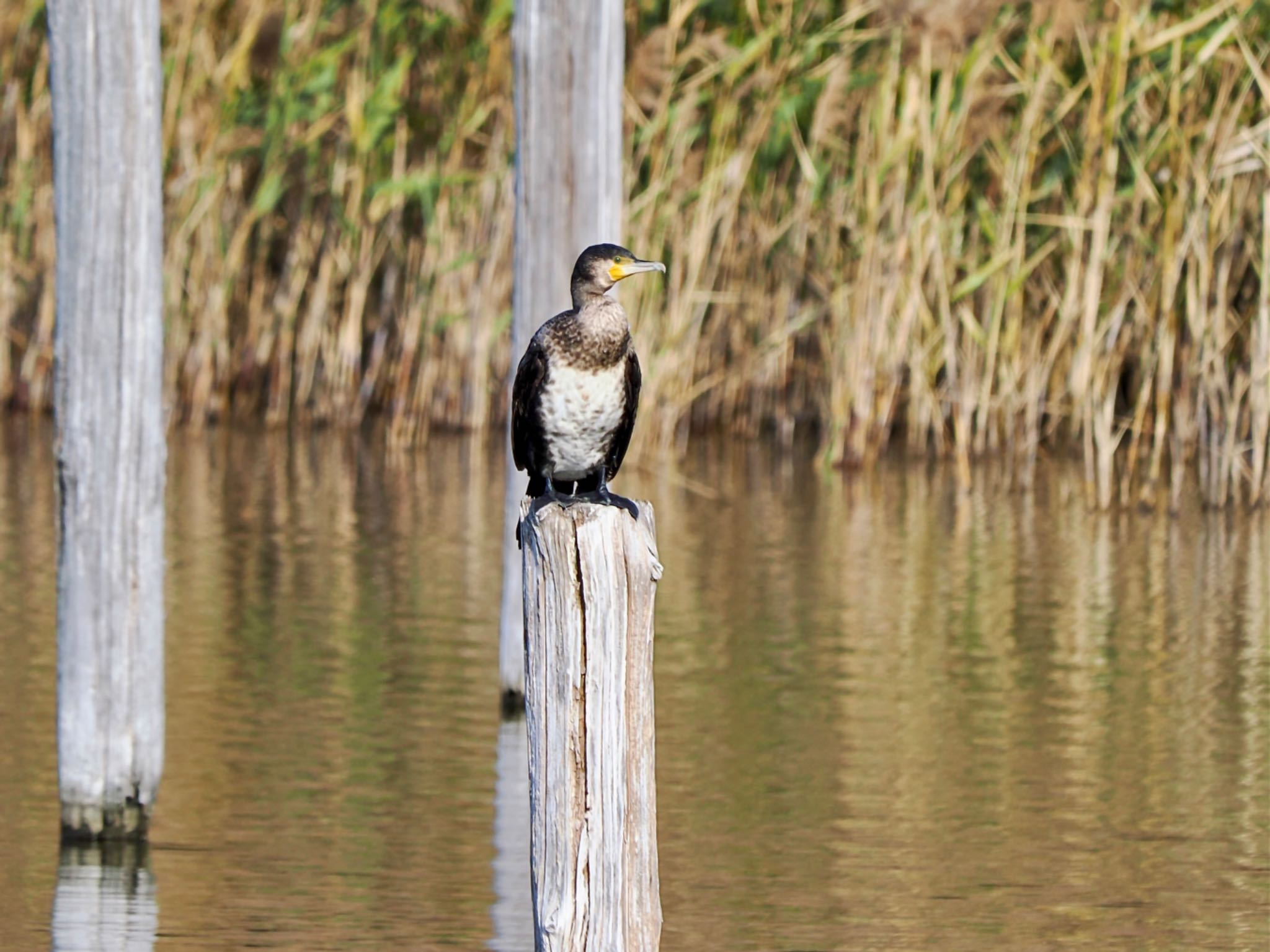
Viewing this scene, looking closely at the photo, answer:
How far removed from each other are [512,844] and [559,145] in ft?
6.94

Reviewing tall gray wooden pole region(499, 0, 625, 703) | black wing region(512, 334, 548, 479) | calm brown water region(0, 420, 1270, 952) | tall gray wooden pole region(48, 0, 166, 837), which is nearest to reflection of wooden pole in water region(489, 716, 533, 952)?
calm brown water region(0, 420, 1270, 952)

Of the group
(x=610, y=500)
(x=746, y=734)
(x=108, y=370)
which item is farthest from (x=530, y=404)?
(x=746, y=734)

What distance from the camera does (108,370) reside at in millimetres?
5082

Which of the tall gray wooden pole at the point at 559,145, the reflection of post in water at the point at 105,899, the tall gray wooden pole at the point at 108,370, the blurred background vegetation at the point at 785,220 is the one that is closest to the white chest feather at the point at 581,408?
the tall gray wooden pole at the point at 108,370

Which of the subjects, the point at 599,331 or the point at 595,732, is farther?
the point at 599,331

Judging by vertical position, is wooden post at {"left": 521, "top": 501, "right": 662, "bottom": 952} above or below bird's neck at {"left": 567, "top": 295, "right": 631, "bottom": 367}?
below

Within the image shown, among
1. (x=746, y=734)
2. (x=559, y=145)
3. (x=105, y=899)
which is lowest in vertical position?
(x=105, y=899)

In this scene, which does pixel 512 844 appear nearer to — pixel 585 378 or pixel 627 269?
pixel 585 378

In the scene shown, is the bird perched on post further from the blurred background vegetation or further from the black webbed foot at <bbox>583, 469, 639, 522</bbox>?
the blurred background vegetation

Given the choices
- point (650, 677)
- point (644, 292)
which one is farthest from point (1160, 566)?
point (650, 677)

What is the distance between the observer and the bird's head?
4.64 m

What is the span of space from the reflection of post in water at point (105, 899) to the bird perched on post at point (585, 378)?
1.43 m

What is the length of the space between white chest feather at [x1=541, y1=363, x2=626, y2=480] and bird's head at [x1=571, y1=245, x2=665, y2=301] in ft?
0.59

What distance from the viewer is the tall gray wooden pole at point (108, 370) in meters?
5.05
